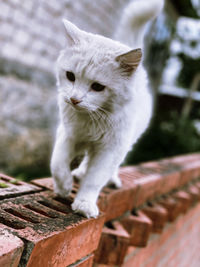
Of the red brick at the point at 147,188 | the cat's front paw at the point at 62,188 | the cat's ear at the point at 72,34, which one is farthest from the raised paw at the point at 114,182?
the cat's ear at the point at 72,34

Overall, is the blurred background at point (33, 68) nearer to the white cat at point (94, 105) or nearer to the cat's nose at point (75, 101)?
the white cat at point (94, 105)

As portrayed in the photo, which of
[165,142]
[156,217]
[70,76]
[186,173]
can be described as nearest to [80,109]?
[70,76]

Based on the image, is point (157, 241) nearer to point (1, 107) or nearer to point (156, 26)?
point (1, 107)

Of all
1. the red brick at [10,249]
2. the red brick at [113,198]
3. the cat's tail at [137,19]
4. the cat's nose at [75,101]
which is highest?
the cat's tail at [137,19]

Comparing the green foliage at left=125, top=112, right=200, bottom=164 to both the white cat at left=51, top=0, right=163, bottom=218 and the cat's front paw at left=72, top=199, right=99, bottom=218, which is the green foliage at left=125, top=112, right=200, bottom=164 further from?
the cat's front paw at left=72, top=199, right=99, bottom=218

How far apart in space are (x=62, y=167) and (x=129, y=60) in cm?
57

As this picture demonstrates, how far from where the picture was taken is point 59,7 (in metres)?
4.50

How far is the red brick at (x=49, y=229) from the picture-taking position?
856 millimetres

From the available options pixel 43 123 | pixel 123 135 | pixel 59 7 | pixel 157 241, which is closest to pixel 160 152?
pixel 43 123

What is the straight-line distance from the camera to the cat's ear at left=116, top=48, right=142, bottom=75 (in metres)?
1.30

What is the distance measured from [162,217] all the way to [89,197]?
30.3 inches

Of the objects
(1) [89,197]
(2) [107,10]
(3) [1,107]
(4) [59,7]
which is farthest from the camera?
(2) [107,10]

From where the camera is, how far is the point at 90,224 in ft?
3.86

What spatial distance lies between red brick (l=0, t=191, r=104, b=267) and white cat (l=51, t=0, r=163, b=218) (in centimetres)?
9
